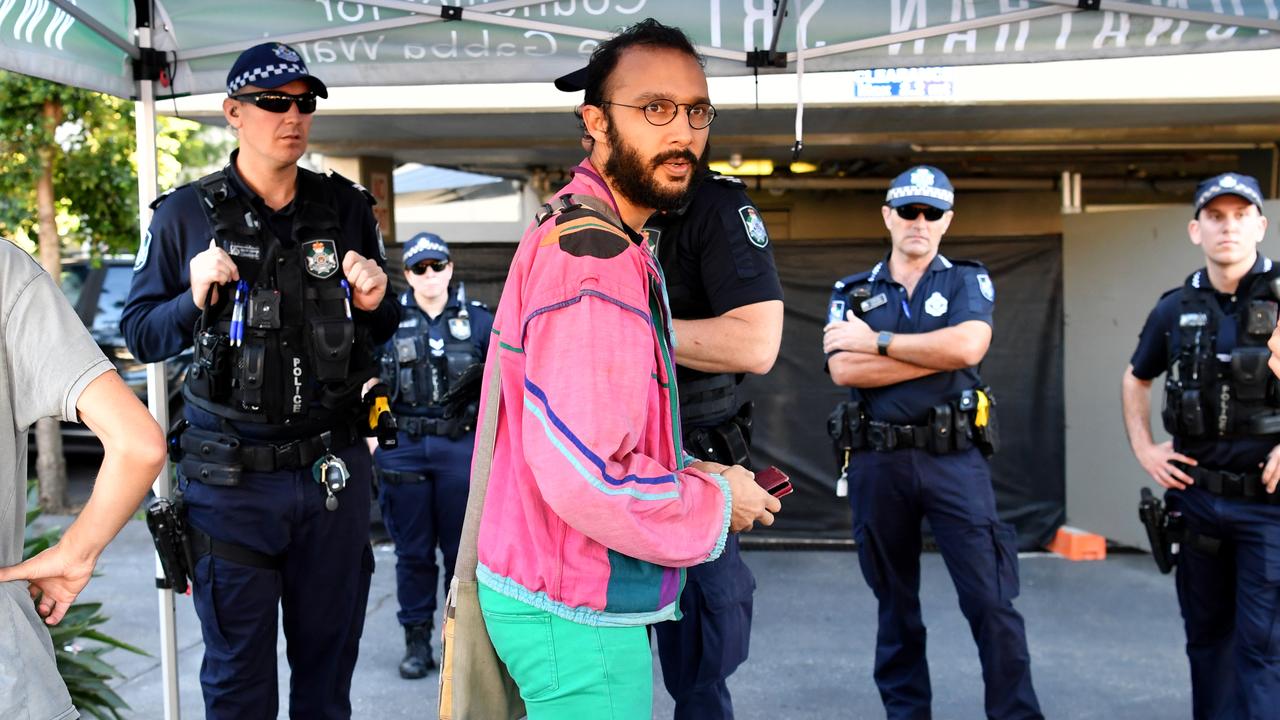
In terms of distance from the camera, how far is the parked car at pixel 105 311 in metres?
10.4

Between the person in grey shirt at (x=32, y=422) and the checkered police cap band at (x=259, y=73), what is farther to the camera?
the checkered police cap band at (x=259, y=73)

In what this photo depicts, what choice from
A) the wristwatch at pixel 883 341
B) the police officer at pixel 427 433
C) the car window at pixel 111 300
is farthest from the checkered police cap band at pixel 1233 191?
the car window at pixel 111 300

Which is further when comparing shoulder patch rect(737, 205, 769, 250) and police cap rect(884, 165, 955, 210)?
police cap rect(884, 165, 955, 210)

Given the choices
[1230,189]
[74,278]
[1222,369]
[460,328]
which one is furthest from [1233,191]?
[74,278]

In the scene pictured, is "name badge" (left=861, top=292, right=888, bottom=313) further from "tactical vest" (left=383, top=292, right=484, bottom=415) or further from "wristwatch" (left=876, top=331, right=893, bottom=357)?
"tactical vest" (left=383, top=292, right=484, bottom=415)

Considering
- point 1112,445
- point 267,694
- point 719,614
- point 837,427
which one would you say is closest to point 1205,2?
point 837,427

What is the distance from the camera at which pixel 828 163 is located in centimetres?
1012

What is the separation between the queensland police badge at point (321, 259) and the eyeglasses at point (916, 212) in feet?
7.32

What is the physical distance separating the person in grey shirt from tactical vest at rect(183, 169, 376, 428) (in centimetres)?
109

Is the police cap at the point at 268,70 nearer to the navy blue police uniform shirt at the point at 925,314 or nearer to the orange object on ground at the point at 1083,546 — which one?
the navy blue police uniform shirt at the point at 925,314

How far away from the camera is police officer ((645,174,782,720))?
285 cm

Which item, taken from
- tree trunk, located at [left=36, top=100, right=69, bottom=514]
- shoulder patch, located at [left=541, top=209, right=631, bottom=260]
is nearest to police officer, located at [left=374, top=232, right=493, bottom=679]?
shoulder patch, located at [left=541, top=209, right=631, bottom=260]

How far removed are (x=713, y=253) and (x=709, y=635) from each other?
3.28ft

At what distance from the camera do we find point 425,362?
19.0ft
